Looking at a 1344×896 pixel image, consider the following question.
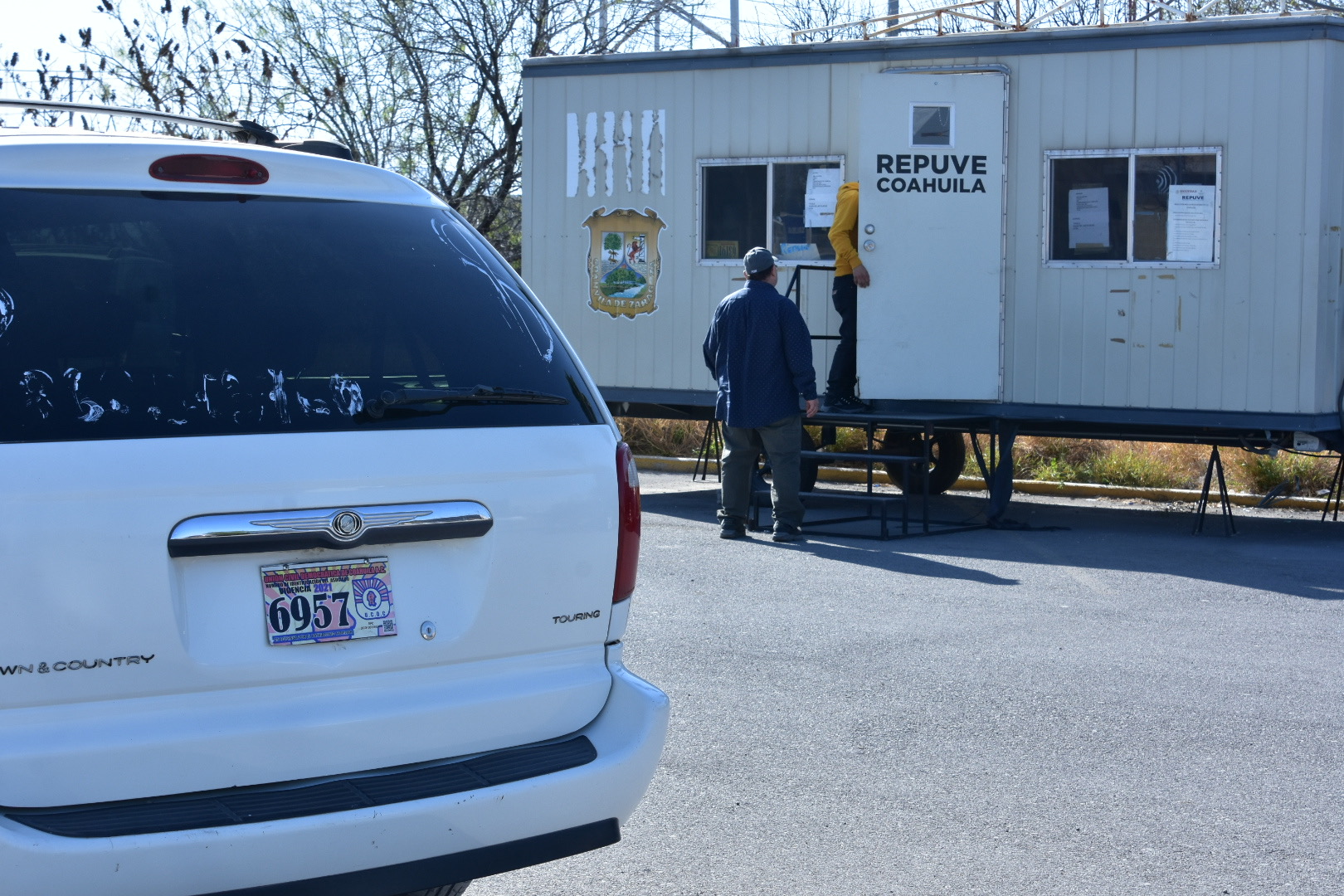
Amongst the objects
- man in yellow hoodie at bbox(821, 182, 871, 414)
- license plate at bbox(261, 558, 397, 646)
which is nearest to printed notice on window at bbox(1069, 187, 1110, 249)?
man in yellow hoodie at bbox(821, 182, 871, 414)

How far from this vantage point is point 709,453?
45.7 ft

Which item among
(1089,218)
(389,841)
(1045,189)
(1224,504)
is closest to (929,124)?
(1045,189)

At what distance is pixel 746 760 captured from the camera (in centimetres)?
493

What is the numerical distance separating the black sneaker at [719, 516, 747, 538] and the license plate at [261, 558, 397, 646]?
6.86 meters

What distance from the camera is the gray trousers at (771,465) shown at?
→ 9.55 meters

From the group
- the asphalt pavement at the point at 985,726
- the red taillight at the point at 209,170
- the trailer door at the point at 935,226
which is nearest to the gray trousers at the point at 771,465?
the asphalt pavement at the point at 985,726

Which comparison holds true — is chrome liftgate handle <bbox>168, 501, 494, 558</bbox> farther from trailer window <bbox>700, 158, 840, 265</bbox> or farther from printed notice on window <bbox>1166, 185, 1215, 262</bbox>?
trailer window <bbox>700, 158, 840, 265</bbox>

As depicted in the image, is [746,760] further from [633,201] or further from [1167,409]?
[633,201]

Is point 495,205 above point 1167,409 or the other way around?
above

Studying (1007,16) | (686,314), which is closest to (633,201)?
(686,314)

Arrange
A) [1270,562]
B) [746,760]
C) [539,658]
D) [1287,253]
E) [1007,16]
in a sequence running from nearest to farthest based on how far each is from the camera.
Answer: [539,658] → [746,760] → [1270,562] → [1287,253] → [1007,16]

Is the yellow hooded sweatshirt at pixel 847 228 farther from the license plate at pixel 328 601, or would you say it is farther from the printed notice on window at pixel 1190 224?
the license plate at pixel 328 601

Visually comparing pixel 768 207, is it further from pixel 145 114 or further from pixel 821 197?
pixel 145 114

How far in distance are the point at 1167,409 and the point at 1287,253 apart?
51.5 inches
